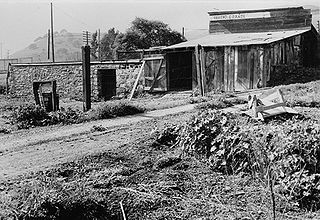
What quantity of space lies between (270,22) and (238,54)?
29.3ft

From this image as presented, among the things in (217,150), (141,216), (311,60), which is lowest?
(141,216)

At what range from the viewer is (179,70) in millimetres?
25031

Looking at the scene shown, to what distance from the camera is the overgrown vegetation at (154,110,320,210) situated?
578 cm

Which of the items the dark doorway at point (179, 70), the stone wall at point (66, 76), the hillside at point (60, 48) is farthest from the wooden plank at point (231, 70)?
the hillside at point (60, 48)

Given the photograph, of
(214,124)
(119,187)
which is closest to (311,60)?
(214,124)

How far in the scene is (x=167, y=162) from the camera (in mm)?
7105

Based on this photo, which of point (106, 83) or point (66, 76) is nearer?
point (106, 83)

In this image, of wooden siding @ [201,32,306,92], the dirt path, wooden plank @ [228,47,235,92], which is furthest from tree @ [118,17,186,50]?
the dirt path

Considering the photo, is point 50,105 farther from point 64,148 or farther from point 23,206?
point 23,206

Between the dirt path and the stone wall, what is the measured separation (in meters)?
12.3

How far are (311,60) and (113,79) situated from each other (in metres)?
13.3

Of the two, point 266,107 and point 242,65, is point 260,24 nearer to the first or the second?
point 242,65

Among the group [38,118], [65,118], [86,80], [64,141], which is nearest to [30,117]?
[38,118]

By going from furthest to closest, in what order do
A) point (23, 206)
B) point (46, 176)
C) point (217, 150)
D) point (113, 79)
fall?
point (113, 79) → point (217, 150) → point (46, 176) → point (23, 206)
